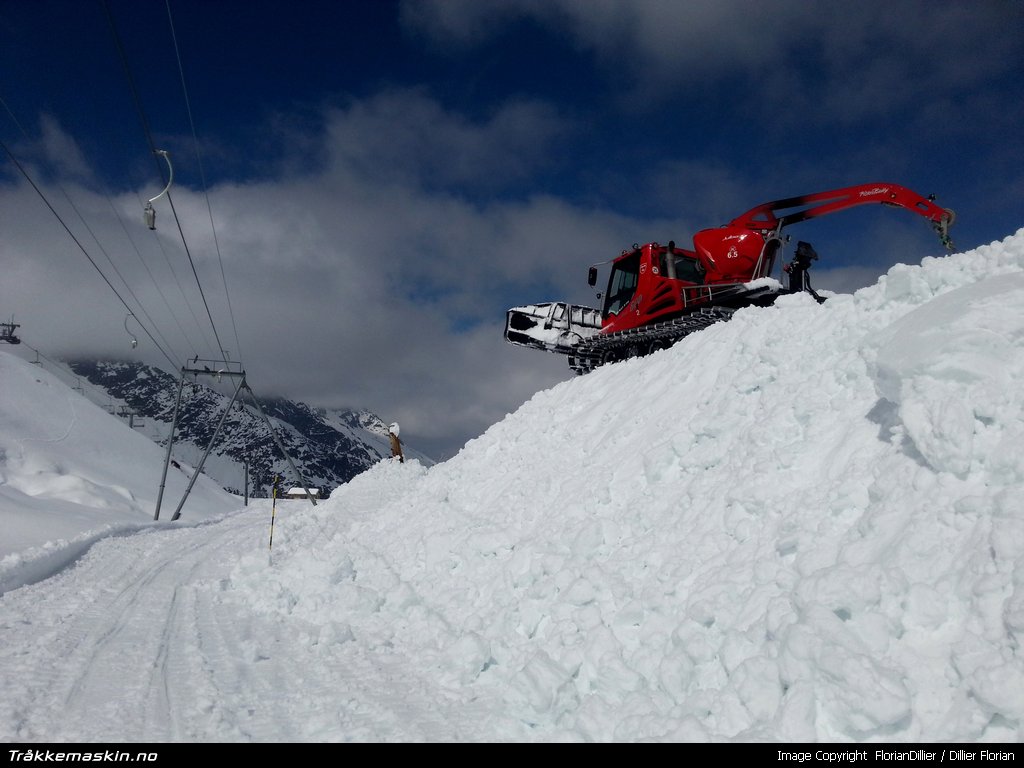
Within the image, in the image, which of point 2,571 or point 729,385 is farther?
point 2,571

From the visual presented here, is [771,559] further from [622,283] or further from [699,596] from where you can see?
[622,283]

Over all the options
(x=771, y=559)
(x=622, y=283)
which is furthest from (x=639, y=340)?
(x=771, y=559)

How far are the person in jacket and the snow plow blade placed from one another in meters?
11.3

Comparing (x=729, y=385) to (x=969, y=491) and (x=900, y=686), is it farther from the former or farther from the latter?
(x=900, y=686)

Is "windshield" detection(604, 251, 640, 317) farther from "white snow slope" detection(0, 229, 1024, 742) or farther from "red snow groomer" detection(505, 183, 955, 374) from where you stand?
"white snow slope" detection(0, 229, 1024, 742)

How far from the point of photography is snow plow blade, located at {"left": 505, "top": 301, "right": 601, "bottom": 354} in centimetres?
1872

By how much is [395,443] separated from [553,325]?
1281cm

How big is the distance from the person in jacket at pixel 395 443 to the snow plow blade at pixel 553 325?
11.3 metres

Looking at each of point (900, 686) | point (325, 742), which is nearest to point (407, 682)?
point (325, 742)

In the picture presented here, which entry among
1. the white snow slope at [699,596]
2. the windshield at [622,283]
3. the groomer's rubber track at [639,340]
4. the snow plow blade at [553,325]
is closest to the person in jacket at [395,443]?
the snow plow blade at [553,325]
